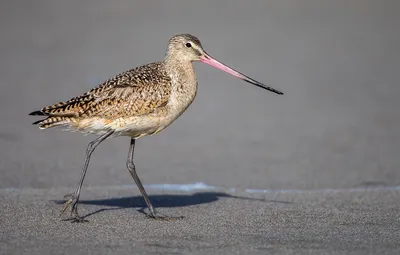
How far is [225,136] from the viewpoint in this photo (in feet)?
37.7

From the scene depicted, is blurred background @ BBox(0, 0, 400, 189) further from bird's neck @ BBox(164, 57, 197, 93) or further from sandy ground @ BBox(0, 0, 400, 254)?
bird's neck @ BBox(164, 57, 197, 93)

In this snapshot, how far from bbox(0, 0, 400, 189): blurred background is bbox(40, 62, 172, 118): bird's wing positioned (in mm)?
1668

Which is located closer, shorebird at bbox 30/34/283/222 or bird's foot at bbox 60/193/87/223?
bird's foot at bbox 60/193/87/223

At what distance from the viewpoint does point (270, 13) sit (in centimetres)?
2039

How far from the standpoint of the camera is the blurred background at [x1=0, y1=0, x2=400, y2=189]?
984 cm

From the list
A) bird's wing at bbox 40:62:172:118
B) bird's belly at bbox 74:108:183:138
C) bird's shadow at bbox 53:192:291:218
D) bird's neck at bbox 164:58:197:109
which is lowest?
bird's shadow at bbox 53:192:291:218

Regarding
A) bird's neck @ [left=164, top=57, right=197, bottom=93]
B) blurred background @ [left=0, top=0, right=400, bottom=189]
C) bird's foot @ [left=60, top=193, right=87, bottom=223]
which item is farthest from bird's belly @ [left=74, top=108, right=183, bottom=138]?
blurred background @ [left=0, top=0, right=400, bottom=189]

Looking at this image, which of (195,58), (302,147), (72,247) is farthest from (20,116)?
(72,247)

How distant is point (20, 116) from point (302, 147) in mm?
3912

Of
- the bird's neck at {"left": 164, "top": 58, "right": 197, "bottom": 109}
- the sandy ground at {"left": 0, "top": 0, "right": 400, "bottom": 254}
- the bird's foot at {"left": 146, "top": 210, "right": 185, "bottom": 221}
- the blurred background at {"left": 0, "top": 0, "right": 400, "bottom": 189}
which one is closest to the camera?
the sandy ground at {"left": 0, "top": 0, "right": 400, "bottom": 254}

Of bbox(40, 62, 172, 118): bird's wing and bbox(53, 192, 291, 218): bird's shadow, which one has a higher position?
bbox(40, 62, 172, 118): bird's wing

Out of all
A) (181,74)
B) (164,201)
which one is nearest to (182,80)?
(181,74)

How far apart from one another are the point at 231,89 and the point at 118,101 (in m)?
6.73

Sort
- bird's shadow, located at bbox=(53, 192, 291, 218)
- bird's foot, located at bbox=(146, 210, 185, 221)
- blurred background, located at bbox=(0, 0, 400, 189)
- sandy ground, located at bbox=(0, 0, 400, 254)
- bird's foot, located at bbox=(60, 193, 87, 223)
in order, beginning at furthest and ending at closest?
blurred background, located at bbox=(0, 0, 400, 189)
bird's shadow, located at bbox=(53, 192, 291, 218)
bird's foot, located at bbox=(146, 210, 185, 221)
bird's foot, located at bbox=(60, 193, 87, 223)
sandy ground, located at bbox=(0, 0, 400, 254)
